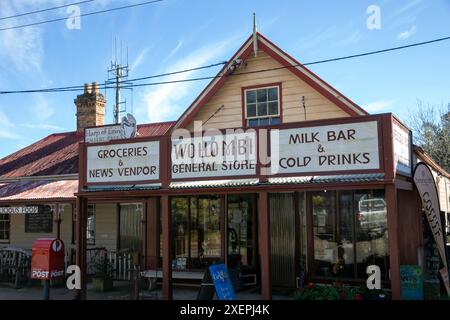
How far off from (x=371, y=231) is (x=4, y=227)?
1311cm

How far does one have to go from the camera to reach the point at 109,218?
16031mm

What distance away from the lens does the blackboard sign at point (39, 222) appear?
17141mm

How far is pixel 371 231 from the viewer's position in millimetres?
11461

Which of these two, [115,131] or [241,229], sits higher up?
[115,131]

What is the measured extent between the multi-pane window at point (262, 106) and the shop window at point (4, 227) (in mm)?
10199

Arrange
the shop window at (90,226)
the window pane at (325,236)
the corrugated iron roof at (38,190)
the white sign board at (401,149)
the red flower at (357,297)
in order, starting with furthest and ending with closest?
the shop window at (90,226), the corrugated iron roof at (38,190), the window pane at (325,236), the white sign board at (401,149), the red flower at (357,297)

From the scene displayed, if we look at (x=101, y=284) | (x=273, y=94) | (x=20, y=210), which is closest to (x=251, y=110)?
(x=273, y=94)

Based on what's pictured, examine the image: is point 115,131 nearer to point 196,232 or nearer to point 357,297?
point 196,232

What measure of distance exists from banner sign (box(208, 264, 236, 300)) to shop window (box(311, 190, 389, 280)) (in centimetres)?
316

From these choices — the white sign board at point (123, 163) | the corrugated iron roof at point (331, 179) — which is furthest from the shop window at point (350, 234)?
the white sign board at point (123, 163)

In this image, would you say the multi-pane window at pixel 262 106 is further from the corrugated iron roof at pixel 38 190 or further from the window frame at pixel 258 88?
the corrugated iron roof at pixel 38 190

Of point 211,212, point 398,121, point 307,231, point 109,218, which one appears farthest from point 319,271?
point 109,218
